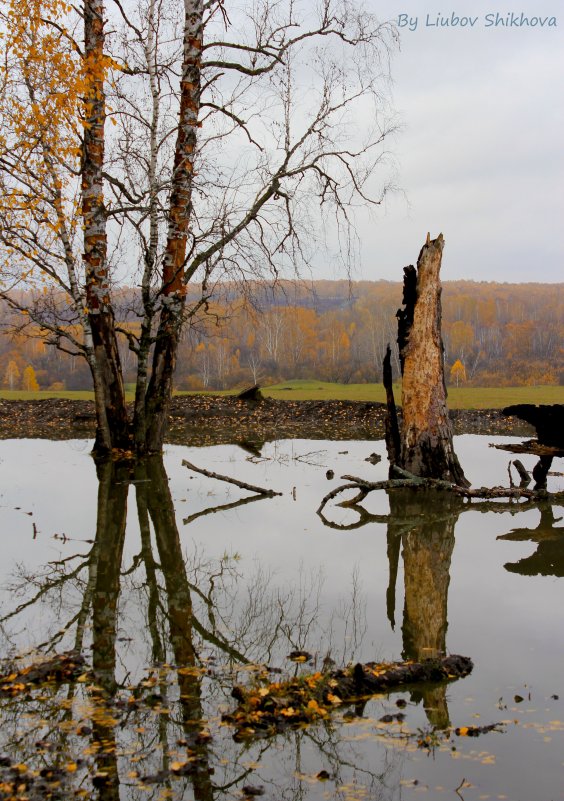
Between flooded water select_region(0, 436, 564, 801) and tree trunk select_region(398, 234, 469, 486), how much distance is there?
33.3 inches

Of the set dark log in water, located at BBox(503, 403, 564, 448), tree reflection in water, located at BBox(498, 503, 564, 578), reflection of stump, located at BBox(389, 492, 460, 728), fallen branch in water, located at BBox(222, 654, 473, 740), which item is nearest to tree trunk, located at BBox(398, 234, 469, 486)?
reflection of stump, located at BBox(389, 492, 460, 728)

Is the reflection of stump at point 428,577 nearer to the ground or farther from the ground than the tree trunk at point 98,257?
nearer to the ground

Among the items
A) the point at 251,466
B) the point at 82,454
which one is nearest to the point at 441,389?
the point at 251,466

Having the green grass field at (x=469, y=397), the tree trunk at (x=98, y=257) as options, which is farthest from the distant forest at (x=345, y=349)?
the tree trunk at (x=98, y=257)

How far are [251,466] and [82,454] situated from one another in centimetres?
429

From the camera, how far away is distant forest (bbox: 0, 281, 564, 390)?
75875 millimetres

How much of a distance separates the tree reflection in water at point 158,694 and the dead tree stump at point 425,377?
5.42m

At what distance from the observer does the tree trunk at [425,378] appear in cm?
1251

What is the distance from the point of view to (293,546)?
346 inches

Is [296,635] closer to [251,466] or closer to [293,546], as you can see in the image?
[293,546]

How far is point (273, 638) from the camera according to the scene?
5.74 metres

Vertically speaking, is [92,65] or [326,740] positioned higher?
[92,65]

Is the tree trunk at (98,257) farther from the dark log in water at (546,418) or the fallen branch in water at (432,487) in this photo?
the dark log in water at (546,418)

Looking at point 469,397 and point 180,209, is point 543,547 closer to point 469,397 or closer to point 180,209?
point 180,209
